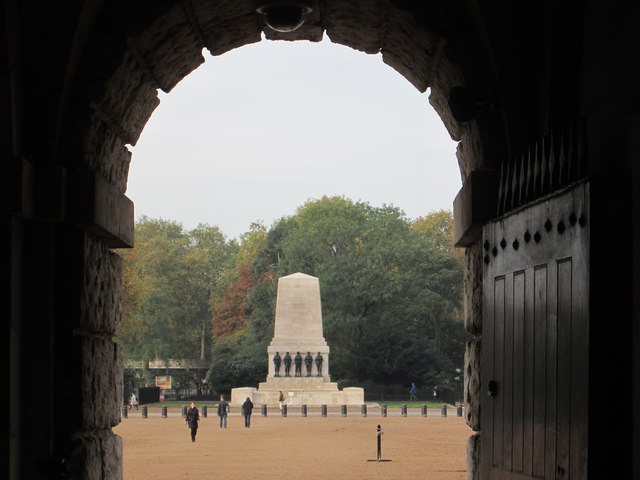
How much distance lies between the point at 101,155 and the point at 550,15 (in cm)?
321

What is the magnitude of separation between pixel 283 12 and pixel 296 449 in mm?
20578

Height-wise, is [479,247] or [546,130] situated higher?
[546,130]

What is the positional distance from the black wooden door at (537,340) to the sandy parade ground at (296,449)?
46.9ft

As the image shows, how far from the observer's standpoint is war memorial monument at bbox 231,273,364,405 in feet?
183

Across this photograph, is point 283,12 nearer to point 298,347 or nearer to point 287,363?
point 298,347

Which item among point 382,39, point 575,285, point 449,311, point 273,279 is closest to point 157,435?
point 382,39

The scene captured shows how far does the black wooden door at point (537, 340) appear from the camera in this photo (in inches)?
200

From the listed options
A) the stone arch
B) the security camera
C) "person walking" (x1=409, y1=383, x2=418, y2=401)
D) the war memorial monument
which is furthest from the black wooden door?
"person walking" (x1=409, y1=383, x2=418, y2=401)

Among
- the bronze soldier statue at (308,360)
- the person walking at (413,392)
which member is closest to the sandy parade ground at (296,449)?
the bronze soldier statue at (308,360)

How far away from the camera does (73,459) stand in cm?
682

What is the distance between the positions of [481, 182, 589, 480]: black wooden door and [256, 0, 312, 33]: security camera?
93.0 inches

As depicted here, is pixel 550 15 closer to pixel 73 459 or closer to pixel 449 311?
pixel 73 459

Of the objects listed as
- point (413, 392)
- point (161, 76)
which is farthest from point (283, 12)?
point (413, 392)

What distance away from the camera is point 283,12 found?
26.3 ft
